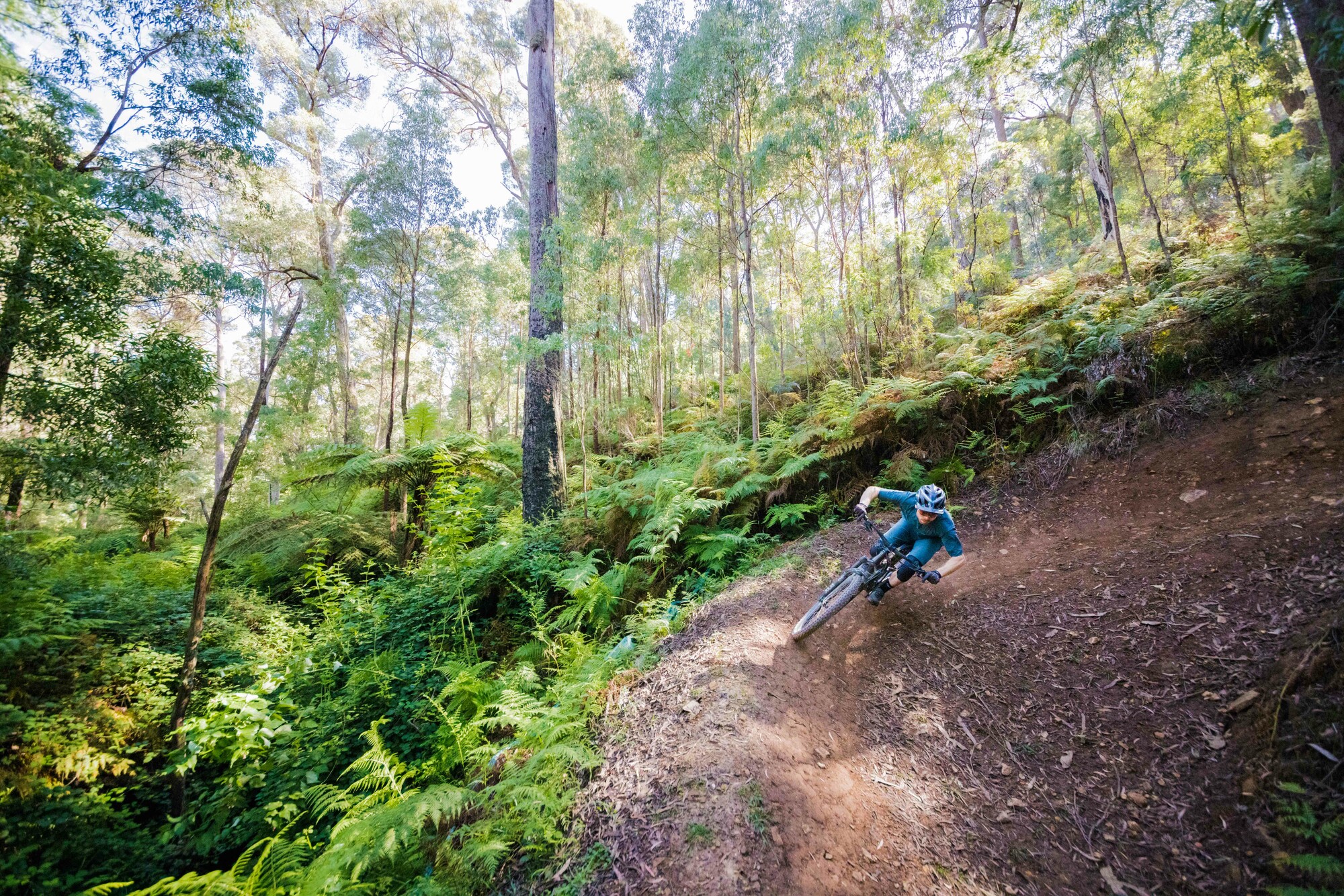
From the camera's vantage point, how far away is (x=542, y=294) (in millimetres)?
8398

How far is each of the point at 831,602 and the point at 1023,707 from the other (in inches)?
58.8

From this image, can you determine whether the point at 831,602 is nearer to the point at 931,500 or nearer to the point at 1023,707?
the point at 931,500

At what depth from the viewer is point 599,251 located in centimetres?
827

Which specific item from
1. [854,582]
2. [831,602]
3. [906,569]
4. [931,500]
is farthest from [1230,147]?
[831,602]

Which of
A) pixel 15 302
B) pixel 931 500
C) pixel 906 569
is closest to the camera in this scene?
pixel 931 500

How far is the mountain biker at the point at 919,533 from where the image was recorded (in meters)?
3.91

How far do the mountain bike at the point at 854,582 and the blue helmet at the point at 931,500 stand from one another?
434 millimetres

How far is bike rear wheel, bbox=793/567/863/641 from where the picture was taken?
13.4 feet

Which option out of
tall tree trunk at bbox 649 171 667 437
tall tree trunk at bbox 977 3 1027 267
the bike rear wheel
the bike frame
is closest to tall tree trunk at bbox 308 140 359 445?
tall tree trunk at bbox 649 171 667 437

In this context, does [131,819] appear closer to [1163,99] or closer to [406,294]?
[406,294]

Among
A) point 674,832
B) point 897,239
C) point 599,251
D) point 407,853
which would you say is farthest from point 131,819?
point 897,239

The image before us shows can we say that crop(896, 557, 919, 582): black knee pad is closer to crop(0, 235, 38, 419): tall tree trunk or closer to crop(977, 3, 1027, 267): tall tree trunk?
crop(977, 3, 1027, 267): tall tree trunk

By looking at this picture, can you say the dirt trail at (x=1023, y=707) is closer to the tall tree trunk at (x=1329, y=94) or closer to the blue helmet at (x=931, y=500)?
the blue helmet at (x=931, y=500)

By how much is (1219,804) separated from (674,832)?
2.84 m
